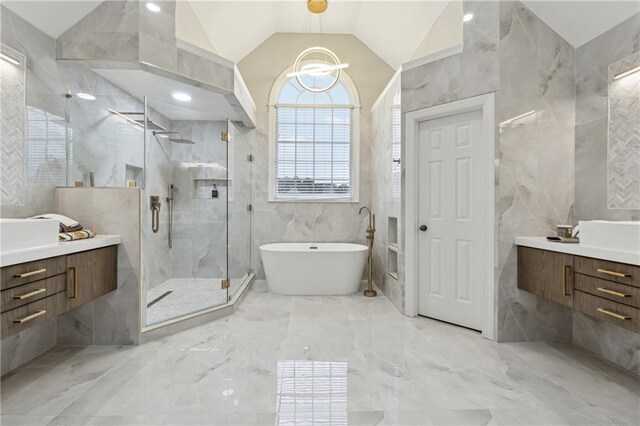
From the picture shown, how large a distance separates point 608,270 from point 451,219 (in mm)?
1302

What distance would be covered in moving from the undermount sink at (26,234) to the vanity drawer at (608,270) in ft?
10.9

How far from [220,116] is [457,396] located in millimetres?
3519

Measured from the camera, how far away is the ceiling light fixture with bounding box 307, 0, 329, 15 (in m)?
4.04

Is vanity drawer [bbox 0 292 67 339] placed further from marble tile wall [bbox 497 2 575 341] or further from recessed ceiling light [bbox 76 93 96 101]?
marble tile wall [bbox 497 2 575 341]

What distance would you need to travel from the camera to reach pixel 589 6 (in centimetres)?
248

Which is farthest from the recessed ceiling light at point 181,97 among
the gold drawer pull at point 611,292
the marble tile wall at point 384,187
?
the gold drawer pull at point 611,292

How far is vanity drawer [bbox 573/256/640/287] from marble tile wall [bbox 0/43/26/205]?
12.4 ft

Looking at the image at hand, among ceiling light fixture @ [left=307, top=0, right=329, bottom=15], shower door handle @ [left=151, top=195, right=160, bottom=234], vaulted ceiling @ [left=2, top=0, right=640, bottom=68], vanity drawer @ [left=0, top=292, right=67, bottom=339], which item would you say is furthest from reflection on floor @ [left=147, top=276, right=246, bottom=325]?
ceiling light fixture @ [left=307, top=0, right=329, bottom=15]

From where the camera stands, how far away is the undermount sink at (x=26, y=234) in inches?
69.1

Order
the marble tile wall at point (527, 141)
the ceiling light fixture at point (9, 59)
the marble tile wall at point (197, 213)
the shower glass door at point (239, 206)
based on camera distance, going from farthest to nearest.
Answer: the shower glass door at point (239, 206)
the marble tile wall at point (197, 213)
the marble tile wall at point (527, 141)
the ceiling light fixture at point (9, 59)

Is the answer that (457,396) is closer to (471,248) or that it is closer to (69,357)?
(471,248)

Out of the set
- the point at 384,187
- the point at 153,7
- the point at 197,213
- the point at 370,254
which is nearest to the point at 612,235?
the point at 384,187

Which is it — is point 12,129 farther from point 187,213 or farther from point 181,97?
point 181,97

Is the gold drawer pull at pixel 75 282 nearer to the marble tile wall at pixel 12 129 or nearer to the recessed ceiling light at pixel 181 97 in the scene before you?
the marble tile wall at pixel 12 129
